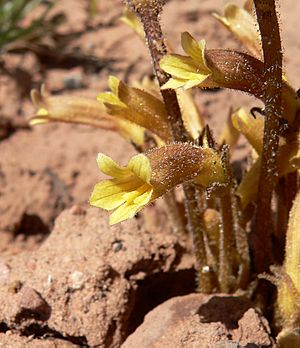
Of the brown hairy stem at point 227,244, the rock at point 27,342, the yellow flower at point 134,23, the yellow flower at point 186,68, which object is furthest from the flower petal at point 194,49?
the rock at point 27,342

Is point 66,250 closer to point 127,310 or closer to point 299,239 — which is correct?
point 127,310

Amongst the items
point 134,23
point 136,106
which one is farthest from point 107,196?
point 134,23

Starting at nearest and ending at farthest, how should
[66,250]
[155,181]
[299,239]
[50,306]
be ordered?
[155,181] < [299,239] < [50,306] < [66,250]

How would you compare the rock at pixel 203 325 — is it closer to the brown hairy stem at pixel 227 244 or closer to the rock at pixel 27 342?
the brown hairy stem at pixel 227 244

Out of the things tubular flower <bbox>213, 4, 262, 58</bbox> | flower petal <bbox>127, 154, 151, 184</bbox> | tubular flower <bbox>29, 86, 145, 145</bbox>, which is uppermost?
tubular flower <bbox>213, 4, 262, 58</bbox>

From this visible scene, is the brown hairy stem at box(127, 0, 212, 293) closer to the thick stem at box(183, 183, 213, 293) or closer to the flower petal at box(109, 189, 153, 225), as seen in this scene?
the thick stem at box(183, 183, 213, 293)

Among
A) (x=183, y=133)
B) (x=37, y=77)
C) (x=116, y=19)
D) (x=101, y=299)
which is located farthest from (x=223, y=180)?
(x=116, y=19)

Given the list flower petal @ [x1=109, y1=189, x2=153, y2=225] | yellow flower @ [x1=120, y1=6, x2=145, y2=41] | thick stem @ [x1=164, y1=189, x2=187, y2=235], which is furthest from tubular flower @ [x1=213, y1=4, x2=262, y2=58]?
flower petal @ [x1=109, y1=189, x2=153, y2=225]
